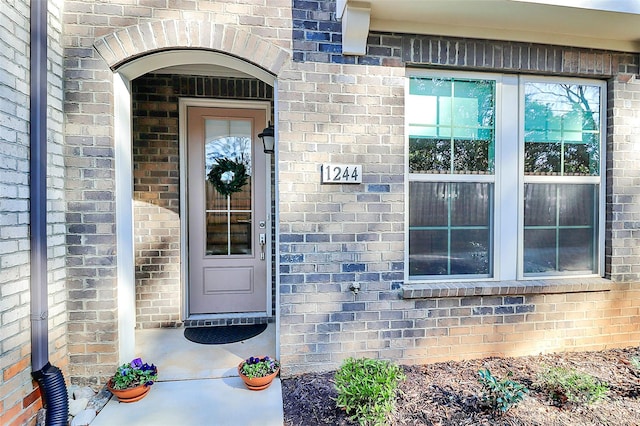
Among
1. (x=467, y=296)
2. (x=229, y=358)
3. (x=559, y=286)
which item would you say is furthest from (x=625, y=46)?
(x=229, y=358)

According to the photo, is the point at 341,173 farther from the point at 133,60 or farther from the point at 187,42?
the point at 133,60

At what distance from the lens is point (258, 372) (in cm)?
233

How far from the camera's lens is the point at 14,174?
6.01 feet

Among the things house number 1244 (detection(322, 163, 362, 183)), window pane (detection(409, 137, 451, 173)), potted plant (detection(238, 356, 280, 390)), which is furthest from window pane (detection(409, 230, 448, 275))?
potted plant (detection(238, 356, 280, 390))

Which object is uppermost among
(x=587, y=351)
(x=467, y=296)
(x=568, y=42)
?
(x=568, y=42)

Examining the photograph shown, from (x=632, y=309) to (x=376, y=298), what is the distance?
241 cm

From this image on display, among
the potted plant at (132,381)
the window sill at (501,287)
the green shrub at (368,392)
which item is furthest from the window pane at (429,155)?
the potted plant at (132,381)

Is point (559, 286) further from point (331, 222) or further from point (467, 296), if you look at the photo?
point (331, 222)

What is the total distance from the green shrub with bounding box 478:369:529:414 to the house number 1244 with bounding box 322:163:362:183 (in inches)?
62.5

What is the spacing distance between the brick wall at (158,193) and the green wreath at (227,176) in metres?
0.37

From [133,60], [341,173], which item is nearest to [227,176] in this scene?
[133,60]

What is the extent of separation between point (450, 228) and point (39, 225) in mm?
2905

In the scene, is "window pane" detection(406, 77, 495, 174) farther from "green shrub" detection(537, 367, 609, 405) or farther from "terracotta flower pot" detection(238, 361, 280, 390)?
"terracotta flower pot" detection(238, 361, 280, 390)

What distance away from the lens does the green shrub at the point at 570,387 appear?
2072 mm
